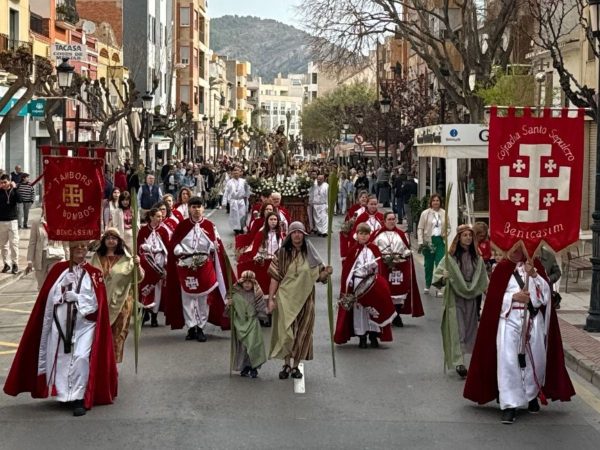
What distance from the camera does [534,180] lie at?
1086 centimetres

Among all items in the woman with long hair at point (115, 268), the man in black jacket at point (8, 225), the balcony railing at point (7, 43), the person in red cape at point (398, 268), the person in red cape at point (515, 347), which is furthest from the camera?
the balcony railing at point (7, 43)

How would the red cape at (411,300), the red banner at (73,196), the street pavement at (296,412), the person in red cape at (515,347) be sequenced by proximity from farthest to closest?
the red cape at (411,300), the red banner at (73,196), the person in red cape at (515,347), the street pavement at (296,412)

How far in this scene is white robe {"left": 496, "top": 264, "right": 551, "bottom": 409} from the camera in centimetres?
1063

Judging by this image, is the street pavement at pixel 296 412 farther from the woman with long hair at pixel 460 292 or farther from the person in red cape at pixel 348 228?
the person in red cape at pixel 348 228

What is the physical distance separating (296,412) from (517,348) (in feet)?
6.44

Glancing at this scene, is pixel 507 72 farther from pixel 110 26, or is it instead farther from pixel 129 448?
pixel 110 26

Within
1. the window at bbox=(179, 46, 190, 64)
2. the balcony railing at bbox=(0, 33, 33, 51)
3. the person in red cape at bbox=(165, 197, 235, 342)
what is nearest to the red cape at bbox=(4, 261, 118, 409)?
the person in red cape at bbox=(165, 197, 235, 342)

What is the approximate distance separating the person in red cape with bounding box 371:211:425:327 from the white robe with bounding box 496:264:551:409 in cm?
601

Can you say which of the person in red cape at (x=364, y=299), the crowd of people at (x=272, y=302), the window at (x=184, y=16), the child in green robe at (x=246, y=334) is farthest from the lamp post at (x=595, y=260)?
the window at (x=184, y=16)

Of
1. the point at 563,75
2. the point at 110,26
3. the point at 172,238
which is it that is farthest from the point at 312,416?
the point at 110,26

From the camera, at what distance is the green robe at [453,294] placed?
12.9m

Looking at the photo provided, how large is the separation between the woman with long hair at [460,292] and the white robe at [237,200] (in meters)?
22.1

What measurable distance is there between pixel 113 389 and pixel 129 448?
1888mm

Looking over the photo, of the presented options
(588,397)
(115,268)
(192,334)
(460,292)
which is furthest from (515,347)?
(192,334)
